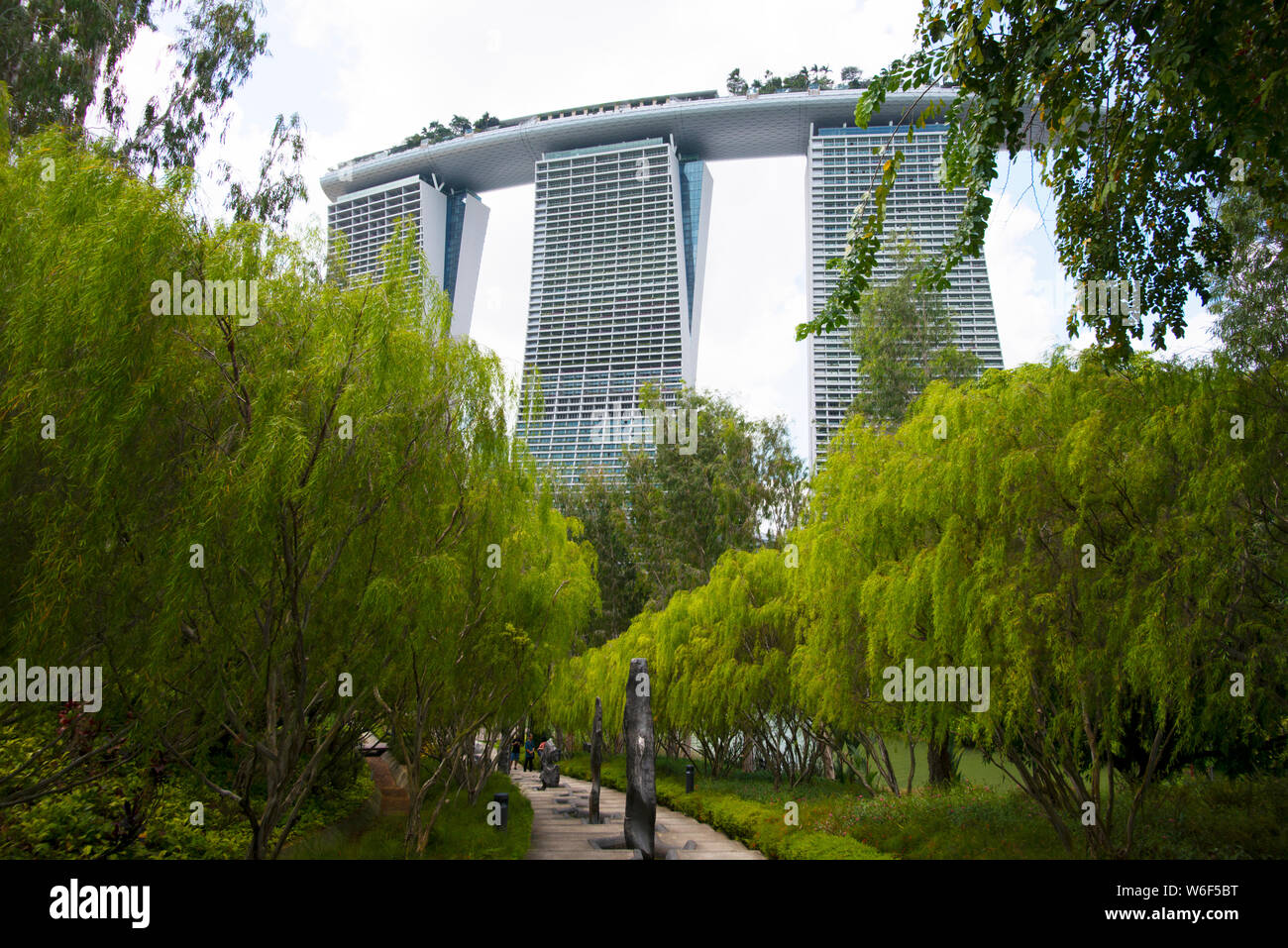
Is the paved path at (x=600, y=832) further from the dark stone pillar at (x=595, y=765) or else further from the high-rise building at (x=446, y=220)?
the high-rise building at (x=446, y=220)

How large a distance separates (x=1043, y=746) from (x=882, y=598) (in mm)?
2304

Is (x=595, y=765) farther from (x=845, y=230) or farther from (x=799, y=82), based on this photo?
(x=799, y=82)

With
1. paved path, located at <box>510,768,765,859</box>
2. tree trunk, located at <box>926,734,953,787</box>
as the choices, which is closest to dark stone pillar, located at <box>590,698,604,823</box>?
paved path, located at <box>510,768,765,859</box>

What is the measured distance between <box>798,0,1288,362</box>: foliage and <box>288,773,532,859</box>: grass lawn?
7281mm

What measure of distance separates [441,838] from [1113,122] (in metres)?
10.1

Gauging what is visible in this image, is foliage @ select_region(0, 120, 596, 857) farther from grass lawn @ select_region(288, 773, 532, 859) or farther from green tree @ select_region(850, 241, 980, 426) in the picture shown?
green tree @ select_region(850, 241, 980, 426)

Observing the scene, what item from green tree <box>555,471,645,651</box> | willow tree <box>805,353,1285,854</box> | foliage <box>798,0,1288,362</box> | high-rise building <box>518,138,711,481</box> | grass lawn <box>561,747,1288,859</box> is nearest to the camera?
foliage <box>798,0,1288,362</box>

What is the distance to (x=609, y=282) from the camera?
5512 centimetres

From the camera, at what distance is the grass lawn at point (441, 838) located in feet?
28.6

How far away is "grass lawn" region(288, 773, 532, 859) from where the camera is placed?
873 centimetres

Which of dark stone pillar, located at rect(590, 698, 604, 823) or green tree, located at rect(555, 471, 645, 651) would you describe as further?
green tree, located at rect(555, 471, 645, 651)

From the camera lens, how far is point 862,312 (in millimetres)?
19906

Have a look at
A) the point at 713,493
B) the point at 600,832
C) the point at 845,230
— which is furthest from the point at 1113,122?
→ the point at 845,230
